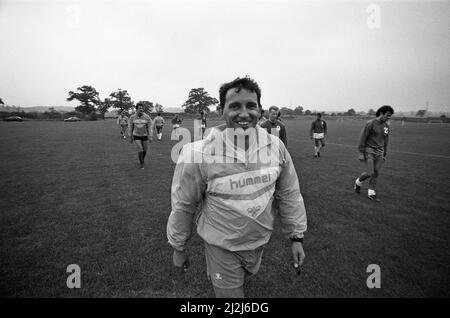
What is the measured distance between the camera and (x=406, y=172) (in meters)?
8.36

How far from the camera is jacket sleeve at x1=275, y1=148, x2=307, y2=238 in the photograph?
194cm

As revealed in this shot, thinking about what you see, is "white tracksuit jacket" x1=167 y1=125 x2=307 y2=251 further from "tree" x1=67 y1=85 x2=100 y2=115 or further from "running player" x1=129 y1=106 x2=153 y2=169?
"tree" x1=67 y1=85 x2=100 y2=115

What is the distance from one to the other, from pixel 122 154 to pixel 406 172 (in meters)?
12.8

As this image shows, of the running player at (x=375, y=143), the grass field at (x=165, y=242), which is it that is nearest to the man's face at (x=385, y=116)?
the running player at (x=375, y=143)

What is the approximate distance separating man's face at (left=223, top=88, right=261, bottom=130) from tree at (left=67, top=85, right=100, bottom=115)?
329ft

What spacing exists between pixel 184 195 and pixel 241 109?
0.85m

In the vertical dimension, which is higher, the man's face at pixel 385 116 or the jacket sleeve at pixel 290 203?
the man's face at pixel 385 116

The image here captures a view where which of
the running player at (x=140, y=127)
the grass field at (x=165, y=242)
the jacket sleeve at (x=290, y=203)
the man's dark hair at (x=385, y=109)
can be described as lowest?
the grass field at (x=165, y=242)

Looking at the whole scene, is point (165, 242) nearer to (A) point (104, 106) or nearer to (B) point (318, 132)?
(B) point (318, 132)

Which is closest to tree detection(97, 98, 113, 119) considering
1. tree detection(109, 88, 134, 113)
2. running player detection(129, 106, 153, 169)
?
tree detection(109, 88, 134, 113)

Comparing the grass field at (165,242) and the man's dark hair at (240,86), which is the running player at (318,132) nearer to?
the grass field at (165,242)

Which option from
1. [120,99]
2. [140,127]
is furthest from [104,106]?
[140,127]

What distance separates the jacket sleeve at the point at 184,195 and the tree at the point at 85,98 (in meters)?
100

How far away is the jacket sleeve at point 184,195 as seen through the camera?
168 cm
